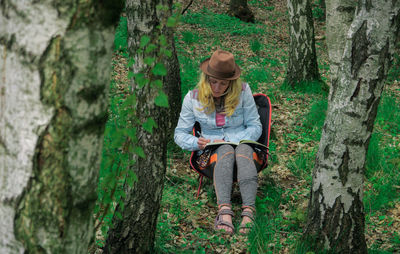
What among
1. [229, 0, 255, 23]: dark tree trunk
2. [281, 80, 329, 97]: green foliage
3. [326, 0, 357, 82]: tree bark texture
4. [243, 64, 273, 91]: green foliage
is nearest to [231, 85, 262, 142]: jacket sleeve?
[326, 0, 357, 82]: tree bark texture

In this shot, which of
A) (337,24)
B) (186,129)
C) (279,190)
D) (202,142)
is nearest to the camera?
(202,142)

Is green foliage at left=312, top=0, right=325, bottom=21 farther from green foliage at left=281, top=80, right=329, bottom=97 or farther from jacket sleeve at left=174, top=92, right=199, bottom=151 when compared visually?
jacket sleeve at left=174, top=92, right=199, bottom=151

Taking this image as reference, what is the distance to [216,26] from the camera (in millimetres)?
11047

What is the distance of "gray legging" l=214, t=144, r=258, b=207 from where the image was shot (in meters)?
3.38

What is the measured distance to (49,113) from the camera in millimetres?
928

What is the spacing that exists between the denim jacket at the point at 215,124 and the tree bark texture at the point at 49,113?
2.60m

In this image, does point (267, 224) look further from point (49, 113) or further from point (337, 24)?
point (337, 24)

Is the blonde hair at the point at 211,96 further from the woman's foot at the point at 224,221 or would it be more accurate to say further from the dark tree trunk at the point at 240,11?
the dark tree trunk at the point at 240,11

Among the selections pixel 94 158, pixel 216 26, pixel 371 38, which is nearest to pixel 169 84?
pixel 371 38

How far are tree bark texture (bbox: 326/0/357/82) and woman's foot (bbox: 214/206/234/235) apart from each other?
7.02 feet

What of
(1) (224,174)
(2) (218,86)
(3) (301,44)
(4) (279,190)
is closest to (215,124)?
(2) (218,86)

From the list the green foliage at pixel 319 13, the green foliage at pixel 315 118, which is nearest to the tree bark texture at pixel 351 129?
the green foliage at pixel 315 118

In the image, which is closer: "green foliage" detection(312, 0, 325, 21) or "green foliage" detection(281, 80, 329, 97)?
"green foliage" detection(281, 80, 329, 97)

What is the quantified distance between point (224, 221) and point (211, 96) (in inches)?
44.0
